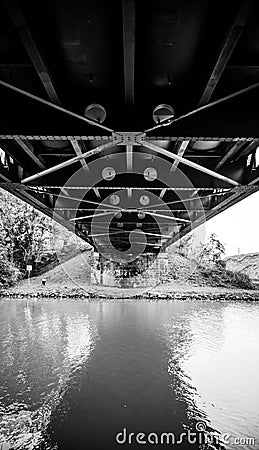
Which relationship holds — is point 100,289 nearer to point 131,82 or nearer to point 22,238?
point 22,238

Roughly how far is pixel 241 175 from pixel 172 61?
122 inches

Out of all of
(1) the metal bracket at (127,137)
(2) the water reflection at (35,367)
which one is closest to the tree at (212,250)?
(2) the water reflection at (35,367)

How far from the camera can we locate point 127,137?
4.00 meters

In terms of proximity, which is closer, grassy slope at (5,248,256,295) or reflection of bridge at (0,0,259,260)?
reflection of bridge at (0,0,259,260)

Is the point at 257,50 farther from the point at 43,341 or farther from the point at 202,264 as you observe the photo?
the point at 202,264

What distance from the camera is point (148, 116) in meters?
3.85

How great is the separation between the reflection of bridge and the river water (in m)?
3.68

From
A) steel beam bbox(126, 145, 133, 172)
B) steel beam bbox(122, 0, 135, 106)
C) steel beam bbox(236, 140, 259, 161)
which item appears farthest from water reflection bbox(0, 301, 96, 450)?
steel beam bbox(236, 140, 259, 161)

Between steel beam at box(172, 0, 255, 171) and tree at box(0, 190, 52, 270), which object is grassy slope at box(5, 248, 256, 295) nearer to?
tree at box(0, 190, 52, 270)

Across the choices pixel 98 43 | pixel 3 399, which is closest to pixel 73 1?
pixel 98 43

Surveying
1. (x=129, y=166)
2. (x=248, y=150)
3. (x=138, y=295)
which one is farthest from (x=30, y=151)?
(x=138, y=295)

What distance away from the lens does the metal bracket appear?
3871 mm

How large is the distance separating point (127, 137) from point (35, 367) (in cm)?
650

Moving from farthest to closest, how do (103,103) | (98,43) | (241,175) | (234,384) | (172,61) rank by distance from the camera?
(234,384), (241,175), (103,103), (172,61), (98,43)
